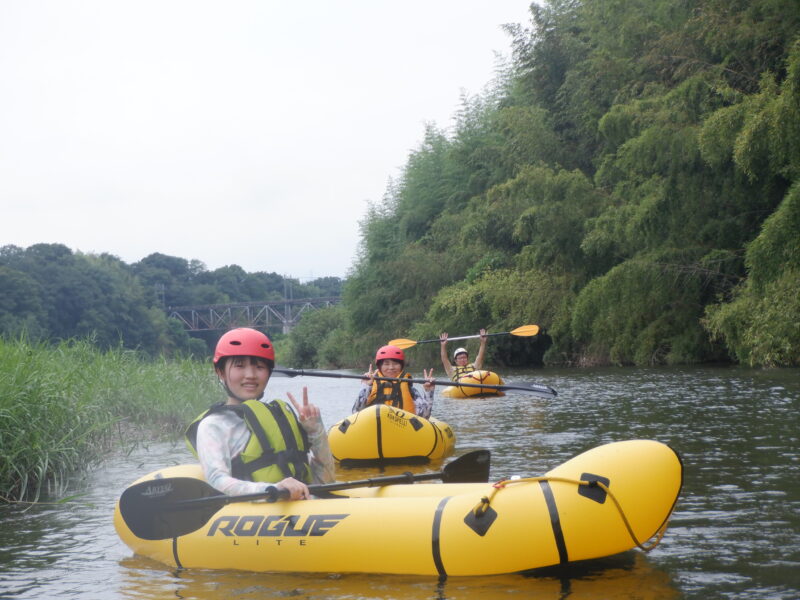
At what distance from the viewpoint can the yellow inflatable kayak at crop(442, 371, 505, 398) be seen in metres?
13.0

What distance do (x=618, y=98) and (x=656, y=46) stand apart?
138 cm

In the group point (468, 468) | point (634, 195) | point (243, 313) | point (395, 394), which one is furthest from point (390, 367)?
point (243, 313)

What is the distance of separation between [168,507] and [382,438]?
3.13 meters

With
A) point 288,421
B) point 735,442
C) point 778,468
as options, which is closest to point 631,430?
point 735,442

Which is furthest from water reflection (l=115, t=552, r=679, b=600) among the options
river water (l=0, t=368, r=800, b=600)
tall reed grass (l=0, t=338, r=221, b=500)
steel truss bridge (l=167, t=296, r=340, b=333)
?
steel truss bridge (l=167, t=296, r=340, b=333)

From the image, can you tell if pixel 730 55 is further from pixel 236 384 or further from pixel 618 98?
pixel 236 384

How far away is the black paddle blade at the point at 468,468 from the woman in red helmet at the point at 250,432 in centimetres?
89

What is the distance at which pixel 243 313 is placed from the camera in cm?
6938

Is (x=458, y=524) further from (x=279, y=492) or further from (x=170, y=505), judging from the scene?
(x=170, y=505)

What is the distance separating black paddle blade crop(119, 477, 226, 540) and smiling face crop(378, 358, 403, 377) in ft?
12.1

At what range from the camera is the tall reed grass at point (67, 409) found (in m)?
5.91

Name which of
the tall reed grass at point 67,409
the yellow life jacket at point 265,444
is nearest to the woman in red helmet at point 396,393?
the tall reed grass at point 67,409

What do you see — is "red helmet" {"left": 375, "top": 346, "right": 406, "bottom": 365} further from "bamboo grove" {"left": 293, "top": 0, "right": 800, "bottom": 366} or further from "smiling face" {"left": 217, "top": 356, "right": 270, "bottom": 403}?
"bamboo grove" {"left": 293, "top": 0, "right": 800, "bottom": 366}

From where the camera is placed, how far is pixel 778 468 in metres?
6.06
